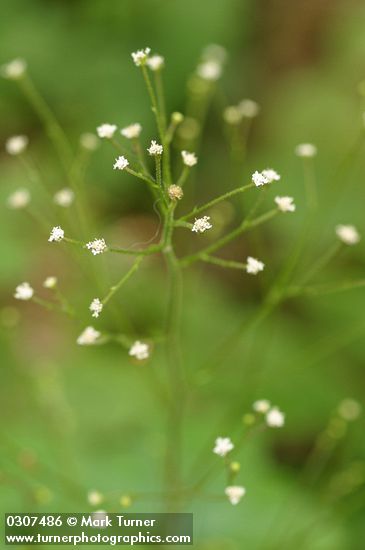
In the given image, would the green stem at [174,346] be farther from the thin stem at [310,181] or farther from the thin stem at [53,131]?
the thin stem at [310,181]

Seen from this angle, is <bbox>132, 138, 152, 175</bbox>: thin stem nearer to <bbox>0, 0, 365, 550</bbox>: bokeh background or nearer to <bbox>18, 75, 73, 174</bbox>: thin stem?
<bbox>18, 75, 73, 174</bbox>: thin stem

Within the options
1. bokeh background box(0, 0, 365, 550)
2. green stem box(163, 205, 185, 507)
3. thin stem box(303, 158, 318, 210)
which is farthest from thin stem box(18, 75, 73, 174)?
thin stem box(303, 158, 318, 210)

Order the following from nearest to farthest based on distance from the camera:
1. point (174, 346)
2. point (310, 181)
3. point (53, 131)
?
point (174, 346)
point (53, 131)
point (310, 181)

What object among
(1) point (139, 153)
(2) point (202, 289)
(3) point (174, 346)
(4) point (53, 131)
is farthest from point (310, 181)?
(1) point (139, 153)

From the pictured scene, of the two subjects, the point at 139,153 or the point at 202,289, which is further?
the point at 202,289

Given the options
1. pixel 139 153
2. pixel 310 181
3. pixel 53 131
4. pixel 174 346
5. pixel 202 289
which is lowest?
pixel 174 346

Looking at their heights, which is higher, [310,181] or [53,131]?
[310,181]

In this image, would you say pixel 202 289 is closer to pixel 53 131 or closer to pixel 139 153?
pixel 53 131

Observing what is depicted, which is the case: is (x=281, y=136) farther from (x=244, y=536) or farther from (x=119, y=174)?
(x=244, y=536)

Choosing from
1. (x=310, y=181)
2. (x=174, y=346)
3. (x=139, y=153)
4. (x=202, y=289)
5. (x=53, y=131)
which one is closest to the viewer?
(x=139, y=153)

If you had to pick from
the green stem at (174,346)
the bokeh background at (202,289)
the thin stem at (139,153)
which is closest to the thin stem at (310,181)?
the bokeh background at (202,289)
